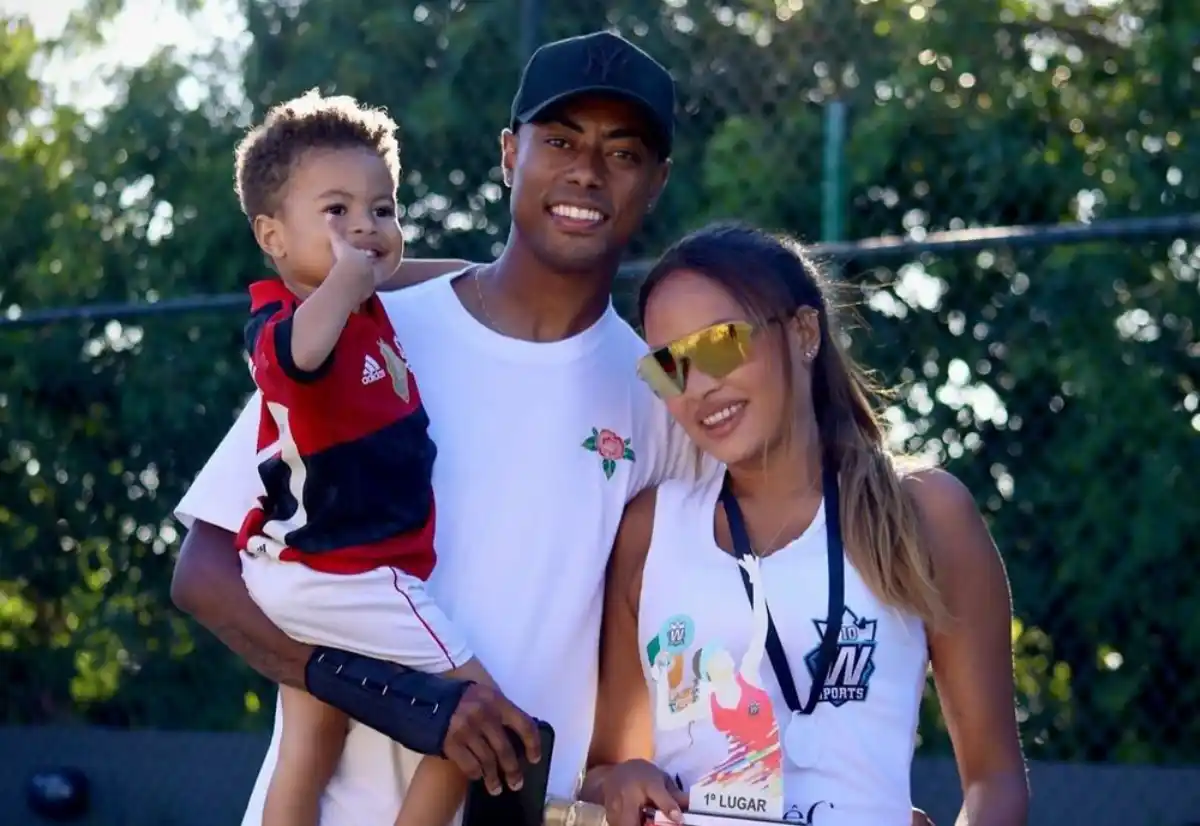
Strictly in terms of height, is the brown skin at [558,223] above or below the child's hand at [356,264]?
above

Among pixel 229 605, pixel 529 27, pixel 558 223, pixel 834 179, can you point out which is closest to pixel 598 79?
pixel 558 223

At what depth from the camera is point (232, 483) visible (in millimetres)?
2898

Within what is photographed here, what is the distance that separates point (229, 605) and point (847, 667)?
3.11 feet

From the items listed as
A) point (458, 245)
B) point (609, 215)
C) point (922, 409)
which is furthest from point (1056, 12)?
point (609, 215)

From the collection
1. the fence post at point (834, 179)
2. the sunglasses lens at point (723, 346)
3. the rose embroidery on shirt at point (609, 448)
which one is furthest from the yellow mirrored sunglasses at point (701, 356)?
the fence post at point (834, 179)

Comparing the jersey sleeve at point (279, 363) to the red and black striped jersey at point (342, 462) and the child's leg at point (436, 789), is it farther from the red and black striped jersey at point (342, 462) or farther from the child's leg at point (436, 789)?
the child's leg at point (436, 789)

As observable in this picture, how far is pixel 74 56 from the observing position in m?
6.62

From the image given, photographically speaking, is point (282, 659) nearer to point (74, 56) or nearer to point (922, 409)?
point (922, 409)

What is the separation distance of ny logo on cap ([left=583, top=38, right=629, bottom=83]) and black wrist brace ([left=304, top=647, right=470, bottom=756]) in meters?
0.99

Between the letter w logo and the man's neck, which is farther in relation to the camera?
the man's neck

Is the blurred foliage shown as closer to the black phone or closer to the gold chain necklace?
the gold chain necklace

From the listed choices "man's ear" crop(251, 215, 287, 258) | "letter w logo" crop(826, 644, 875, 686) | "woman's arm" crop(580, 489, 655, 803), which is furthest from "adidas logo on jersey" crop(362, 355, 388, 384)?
"letter w logo" crop(826, 644, 875, 686)

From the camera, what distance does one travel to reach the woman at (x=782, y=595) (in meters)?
2.60

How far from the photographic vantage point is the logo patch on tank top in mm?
2621
